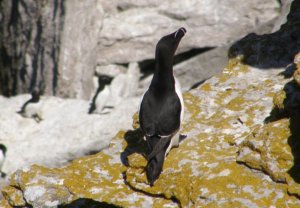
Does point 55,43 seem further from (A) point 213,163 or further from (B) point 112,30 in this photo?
(A) point 213,163

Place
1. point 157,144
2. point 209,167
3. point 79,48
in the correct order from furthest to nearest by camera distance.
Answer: point 79,48, point 157,144, point 209,167

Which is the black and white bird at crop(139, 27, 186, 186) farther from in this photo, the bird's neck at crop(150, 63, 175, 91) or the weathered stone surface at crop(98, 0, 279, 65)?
the weathered stone surface at crop(98, 0, 279, 65)

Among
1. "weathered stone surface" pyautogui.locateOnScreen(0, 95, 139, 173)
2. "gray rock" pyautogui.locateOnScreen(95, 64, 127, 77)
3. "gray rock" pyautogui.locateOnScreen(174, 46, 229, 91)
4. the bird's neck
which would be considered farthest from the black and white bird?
"gray rock" pyautogui.locateOnScreen(95, 64, 127, 77)

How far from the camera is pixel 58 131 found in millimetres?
13461

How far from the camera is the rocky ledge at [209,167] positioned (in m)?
4.44

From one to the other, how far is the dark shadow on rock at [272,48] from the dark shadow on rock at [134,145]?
1.15 meters

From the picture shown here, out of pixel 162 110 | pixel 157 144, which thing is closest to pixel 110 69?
pixel 162 110

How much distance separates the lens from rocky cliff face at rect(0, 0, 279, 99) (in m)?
16.0

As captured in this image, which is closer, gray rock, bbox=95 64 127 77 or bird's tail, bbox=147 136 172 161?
bird's tail, bbox=147 136 172 161

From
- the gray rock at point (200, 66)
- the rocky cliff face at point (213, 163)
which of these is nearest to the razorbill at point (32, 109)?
the gray rock at point (200, 66)

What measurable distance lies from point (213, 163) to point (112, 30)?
38.2 ft

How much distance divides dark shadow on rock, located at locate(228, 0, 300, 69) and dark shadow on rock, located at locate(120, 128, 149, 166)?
115cm

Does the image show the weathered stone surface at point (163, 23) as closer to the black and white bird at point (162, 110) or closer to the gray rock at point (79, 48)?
the gray rock at point (79, 48)

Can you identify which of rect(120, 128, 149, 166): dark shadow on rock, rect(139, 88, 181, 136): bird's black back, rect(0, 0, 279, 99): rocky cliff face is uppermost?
rect(139, 88, 181, 136): bird's black back
